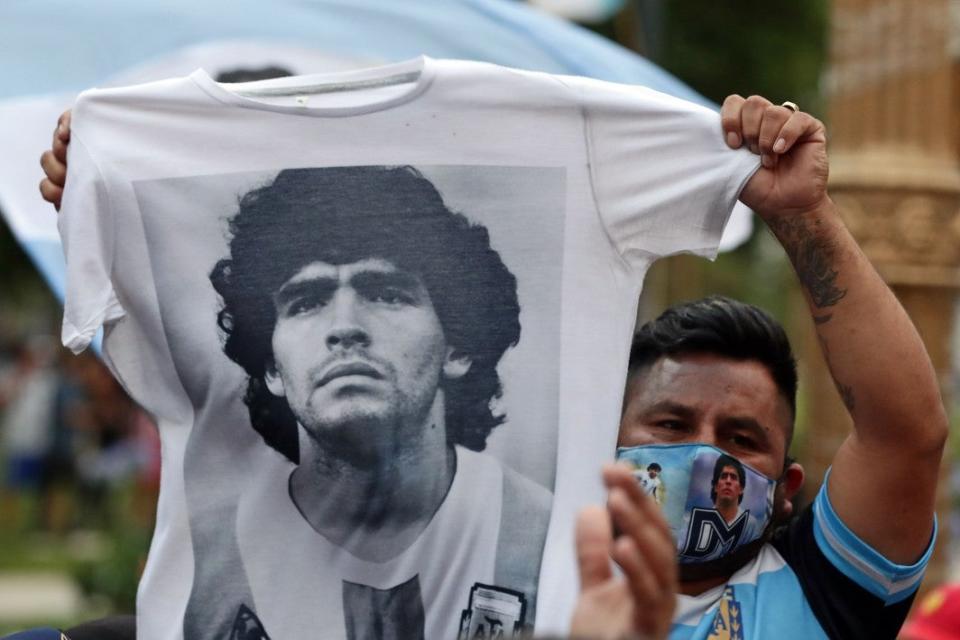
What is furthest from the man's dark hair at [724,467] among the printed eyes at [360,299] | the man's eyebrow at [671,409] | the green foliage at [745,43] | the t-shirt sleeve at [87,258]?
the green foliage at [745,43]

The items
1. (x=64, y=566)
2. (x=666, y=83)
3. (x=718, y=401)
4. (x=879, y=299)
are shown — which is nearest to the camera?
(x=879, y=299)

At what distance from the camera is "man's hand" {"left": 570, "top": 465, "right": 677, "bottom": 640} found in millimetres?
1767

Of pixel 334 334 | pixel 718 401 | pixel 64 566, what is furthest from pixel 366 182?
pixel 64 566

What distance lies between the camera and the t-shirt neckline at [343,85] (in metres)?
2.68

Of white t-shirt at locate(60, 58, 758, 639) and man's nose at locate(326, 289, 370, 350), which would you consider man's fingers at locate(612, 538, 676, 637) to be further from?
man's nose at locate(326, 289, 370, 350)

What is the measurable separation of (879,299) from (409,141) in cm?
82

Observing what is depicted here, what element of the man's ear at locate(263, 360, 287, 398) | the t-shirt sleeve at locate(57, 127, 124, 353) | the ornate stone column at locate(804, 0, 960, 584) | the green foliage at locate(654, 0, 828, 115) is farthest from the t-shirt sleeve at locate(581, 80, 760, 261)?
the green foliage at locate(654, 0, 828, 115)

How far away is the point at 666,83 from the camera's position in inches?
191

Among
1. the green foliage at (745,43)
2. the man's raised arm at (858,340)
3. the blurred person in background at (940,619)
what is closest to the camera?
the man's raised arm at (858,340)

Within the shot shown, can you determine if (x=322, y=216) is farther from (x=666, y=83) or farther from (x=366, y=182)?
(x=666, y=83)

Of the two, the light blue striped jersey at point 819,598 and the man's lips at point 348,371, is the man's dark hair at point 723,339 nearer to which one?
the light blue striped jersey at point 819,598

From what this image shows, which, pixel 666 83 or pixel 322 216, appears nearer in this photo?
pixel 322 216

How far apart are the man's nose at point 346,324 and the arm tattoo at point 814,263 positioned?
0.71 m

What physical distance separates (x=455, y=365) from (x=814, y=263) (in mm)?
608
